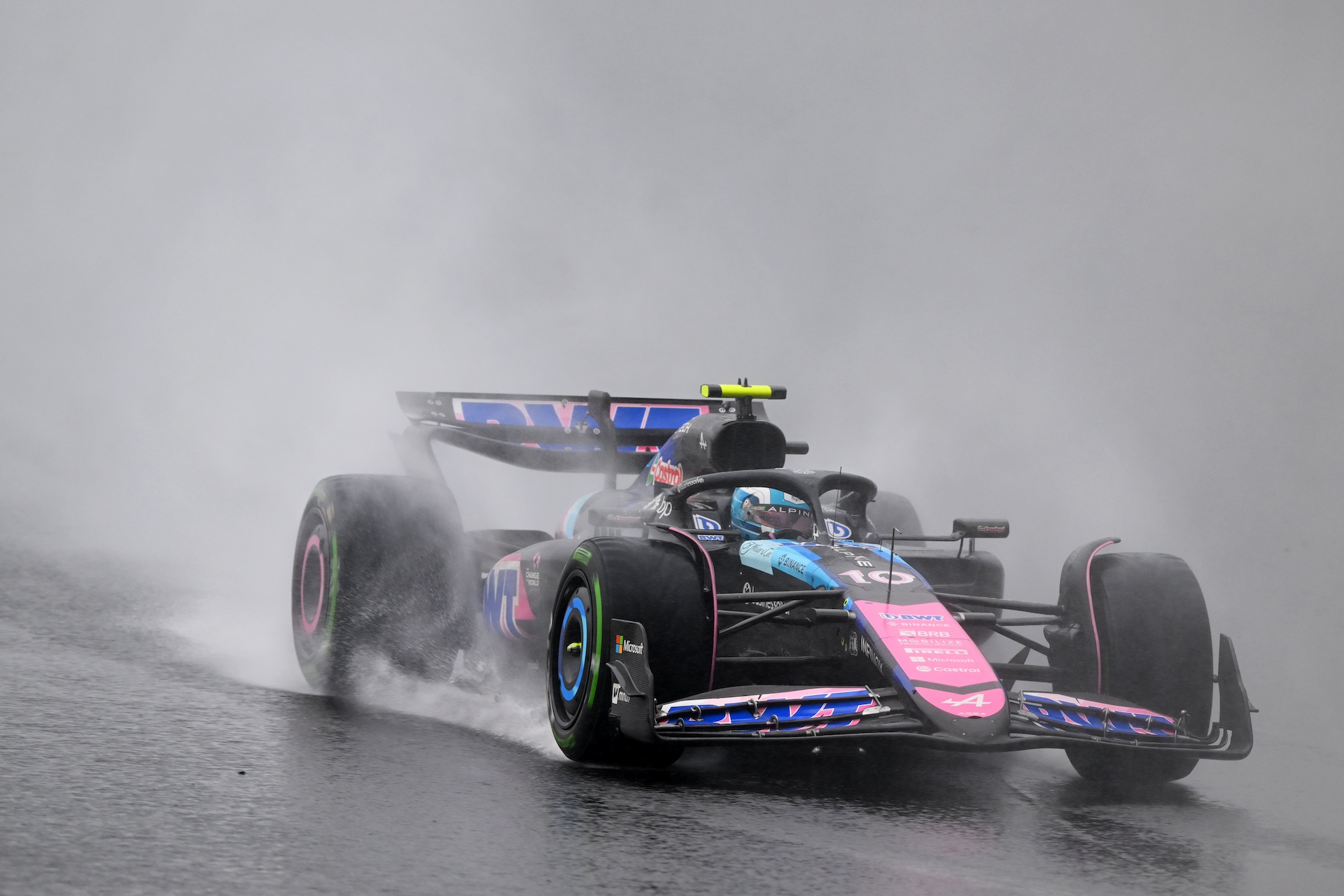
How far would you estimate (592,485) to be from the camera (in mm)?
19594

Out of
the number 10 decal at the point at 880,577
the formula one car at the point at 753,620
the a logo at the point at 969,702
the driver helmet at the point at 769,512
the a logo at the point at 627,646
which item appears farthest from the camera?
the driver helmet at the point at 769,512

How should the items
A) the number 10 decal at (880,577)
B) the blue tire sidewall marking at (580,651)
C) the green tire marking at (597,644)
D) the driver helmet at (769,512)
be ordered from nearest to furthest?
the green tire marking at (597,644)
the blue tire sidewall marking at (580,651)
the number 10 decal at (880,577)
the driver helmet at (769,512)

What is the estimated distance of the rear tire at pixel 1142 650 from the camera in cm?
560

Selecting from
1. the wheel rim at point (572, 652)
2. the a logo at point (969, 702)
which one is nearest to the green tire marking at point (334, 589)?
the wheel rim at point (572, 652)

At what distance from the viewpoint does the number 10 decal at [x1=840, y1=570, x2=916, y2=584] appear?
218 inches

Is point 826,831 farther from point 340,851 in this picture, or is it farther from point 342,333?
point 342,333

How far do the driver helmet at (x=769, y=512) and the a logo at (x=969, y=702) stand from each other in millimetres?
2012

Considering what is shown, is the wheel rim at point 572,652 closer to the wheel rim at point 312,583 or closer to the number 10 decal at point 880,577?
the number 10 decal at point 880,577

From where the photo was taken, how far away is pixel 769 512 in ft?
22.5

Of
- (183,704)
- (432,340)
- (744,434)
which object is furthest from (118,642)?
(432,340)

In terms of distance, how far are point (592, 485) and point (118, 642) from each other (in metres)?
11.8

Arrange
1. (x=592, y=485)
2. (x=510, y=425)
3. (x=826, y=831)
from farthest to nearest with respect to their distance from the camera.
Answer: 1. (x=592, y=485)
2. (x=510, y=425)
3. (x=826, y=831)

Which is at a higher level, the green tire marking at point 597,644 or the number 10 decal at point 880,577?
the number 10 decal at point 880,577

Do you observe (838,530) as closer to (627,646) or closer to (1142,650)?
(1142,650)
